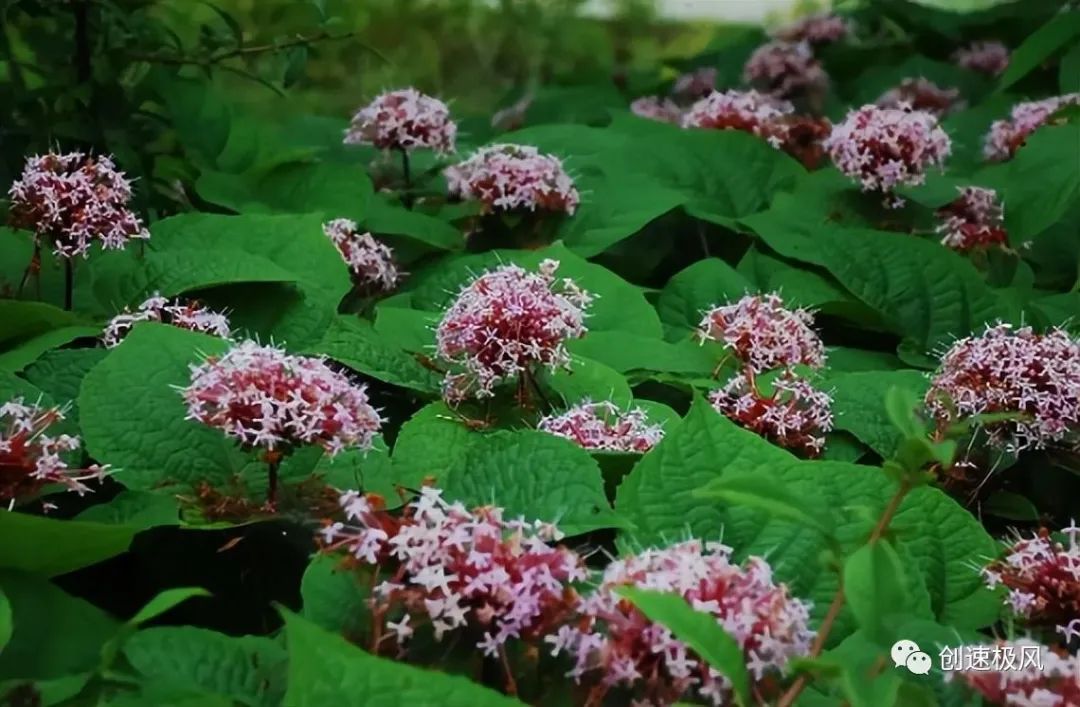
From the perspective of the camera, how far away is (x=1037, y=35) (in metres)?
1.79

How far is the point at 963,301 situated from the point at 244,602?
78cm

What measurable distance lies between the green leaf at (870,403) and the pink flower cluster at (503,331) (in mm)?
231

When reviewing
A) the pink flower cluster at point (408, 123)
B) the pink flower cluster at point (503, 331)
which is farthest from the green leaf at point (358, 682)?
the pink flower cluster at point (408, 123)

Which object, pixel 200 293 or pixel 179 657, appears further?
pixel 200 293

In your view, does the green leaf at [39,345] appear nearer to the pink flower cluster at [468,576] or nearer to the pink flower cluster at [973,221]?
the pink flower cluster at [468,576]

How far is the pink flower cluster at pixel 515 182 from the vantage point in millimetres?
1338

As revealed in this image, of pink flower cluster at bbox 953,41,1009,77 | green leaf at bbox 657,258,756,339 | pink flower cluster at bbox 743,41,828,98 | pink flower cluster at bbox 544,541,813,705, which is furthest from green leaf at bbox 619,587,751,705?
pink flower cluster at bbox 953,41,1009,77

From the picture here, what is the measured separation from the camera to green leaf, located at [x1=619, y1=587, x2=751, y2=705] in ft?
1.74

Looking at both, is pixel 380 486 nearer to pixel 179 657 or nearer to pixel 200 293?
pixel 179 657

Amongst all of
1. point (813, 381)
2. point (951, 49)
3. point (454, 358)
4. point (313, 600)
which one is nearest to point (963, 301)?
point (813, 381)

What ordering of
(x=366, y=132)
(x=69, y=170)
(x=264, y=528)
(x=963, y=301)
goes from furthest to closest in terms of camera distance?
(x=366, y=132) < (x=963, y=301) < (x=69, y=170) < (x=264, y=528)

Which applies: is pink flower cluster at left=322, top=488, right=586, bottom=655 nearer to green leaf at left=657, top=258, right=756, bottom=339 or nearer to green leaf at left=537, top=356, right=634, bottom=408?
green leaf at left=537, top=356, right=634, bottom=408

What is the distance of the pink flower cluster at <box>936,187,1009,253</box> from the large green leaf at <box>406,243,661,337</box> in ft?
1.44

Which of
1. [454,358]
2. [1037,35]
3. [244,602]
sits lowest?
[244,602]
